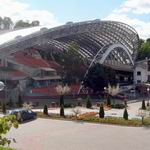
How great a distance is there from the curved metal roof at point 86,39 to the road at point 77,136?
99.0 feet

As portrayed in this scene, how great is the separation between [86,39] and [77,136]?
53.8 metres

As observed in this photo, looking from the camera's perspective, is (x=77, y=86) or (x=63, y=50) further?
(x=63, y=50)

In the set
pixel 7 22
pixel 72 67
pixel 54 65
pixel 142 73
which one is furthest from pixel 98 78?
pixel 7 22

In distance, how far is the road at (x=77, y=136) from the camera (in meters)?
24.1

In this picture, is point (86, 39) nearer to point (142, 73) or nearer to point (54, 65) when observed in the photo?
point (142, 73)

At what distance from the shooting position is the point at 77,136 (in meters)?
27.5

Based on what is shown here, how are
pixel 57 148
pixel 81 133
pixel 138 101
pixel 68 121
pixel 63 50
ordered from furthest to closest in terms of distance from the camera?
pixel 63 50
pixel 138 101
pixel 68 121
pixel 81 133
pixel 57 148

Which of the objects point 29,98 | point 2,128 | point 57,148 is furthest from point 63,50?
point 2,128

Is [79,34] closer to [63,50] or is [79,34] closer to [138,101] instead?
[63,50]

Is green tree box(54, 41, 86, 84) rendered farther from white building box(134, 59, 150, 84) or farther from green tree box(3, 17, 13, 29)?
green tree box(3, 17, 13, 29)

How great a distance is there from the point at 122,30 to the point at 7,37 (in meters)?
26.1

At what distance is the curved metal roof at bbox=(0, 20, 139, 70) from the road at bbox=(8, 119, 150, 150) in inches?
1188

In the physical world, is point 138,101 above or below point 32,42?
below

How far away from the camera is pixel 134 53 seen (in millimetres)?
84000
